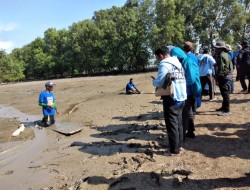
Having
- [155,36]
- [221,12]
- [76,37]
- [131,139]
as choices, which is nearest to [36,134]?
[131,139]

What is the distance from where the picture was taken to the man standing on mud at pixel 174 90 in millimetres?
5727

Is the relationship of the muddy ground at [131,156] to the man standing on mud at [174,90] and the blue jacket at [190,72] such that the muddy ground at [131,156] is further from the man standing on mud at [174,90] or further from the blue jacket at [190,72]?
the blue jacket at [190,72]

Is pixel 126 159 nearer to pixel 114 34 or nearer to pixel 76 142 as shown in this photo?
pixel 76 142

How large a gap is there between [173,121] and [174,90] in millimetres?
571

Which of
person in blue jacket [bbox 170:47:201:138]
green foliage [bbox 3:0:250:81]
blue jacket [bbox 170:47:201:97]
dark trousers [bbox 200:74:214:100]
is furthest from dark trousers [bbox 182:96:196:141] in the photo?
green foliage [bbox 3:0:250:81]

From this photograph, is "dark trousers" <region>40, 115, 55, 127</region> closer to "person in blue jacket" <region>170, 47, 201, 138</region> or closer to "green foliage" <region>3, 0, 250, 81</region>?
"person in blue jacket" <region>170, 47, 201, 138</region>

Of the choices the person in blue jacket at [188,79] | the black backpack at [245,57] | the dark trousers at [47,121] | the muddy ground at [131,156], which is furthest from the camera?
the black backpack at [245,57]

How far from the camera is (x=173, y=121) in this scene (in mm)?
5816

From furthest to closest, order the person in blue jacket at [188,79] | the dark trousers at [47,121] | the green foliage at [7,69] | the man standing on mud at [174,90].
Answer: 1. the green foliage at [7,69]
2. the dark trousers at [47,121]
3. the person in blue jacket at [188,79]
4. the man standing on mud at [174,90]

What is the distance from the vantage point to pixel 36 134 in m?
10.2

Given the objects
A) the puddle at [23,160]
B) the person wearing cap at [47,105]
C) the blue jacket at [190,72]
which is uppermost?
the blue jacket at [190,72]

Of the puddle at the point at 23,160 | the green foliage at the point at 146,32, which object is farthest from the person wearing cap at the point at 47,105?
the green foliage at the point at 146,32

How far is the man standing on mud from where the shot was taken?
225 inches

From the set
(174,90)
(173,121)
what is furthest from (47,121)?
A: (174,90)
